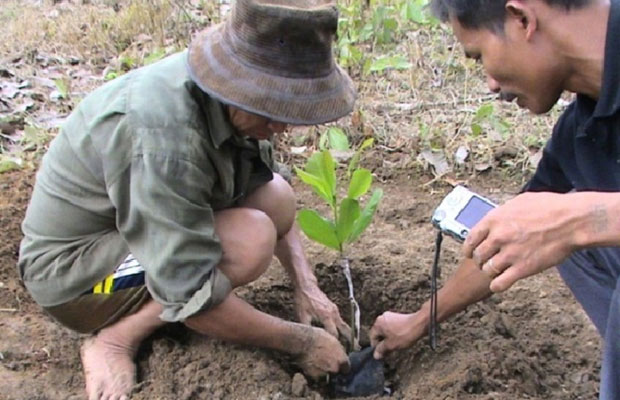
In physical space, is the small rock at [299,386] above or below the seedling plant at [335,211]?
below

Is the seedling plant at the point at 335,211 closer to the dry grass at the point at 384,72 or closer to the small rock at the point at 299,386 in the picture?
the small rock at the point at 299,386

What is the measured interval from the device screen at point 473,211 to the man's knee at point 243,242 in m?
0.47

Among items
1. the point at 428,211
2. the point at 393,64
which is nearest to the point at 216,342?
the point at 428,211

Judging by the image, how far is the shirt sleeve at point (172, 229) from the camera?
Answer: 1.80 m

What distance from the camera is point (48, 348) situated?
228 centimetres

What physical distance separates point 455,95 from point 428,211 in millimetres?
1009

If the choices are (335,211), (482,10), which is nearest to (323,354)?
(335,211)

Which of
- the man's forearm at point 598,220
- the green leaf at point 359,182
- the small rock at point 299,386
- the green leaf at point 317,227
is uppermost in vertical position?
the man's forearm at point 598,220

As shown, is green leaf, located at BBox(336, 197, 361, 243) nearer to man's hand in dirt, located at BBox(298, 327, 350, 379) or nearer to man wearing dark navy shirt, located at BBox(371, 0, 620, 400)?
man's hand in dirt, located at BBox(298, 327, 350, 379)

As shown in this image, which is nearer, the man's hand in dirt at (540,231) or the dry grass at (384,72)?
the man's hand in dirt at (540,231)

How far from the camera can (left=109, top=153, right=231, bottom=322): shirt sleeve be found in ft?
5.89

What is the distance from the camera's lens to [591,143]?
1.84 metres

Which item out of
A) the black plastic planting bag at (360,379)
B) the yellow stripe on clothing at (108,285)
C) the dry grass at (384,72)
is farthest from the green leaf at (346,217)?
the dry grass at (384,72)

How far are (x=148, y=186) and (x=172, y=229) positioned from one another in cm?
11
